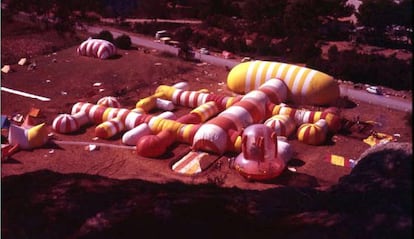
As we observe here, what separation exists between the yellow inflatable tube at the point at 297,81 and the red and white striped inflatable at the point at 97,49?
16.0 feet

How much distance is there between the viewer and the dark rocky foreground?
15.4ft

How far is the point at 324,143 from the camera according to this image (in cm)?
1103

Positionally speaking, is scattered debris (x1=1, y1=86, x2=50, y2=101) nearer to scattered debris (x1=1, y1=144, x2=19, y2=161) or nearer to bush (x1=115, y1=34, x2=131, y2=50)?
scattered debris (x1=1, y1=144, x2=19, y2=161)

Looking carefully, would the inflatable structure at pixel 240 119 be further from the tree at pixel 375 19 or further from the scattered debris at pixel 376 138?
the tree at pixel 375 19

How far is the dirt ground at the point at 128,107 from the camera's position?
31.4ft

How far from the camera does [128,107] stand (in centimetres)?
1297

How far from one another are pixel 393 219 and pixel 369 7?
15.4 meters

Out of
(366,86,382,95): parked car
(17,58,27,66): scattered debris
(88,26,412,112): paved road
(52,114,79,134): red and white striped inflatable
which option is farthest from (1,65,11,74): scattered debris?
(366,86,382,95): parked car

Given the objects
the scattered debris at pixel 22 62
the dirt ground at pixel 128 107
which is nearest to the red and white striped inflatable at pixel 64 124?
the dirt ground at pixel 128 107

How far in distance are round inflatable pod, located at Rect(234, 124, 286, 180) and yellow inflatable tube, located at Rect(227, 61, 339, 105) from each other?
12.4 feet

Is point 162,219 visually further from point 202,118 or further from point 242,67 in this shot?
point 242,67

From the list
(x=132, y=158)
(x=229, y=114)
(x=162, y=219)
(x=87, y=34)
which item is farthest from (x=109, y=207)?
(x=87, y=34)

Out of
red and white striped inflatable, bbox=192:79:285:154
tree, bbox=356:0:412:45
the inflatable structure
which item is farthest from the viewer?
tree, bbox=356:0:412:45

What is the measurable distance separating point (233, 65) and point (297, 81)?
3660mm
